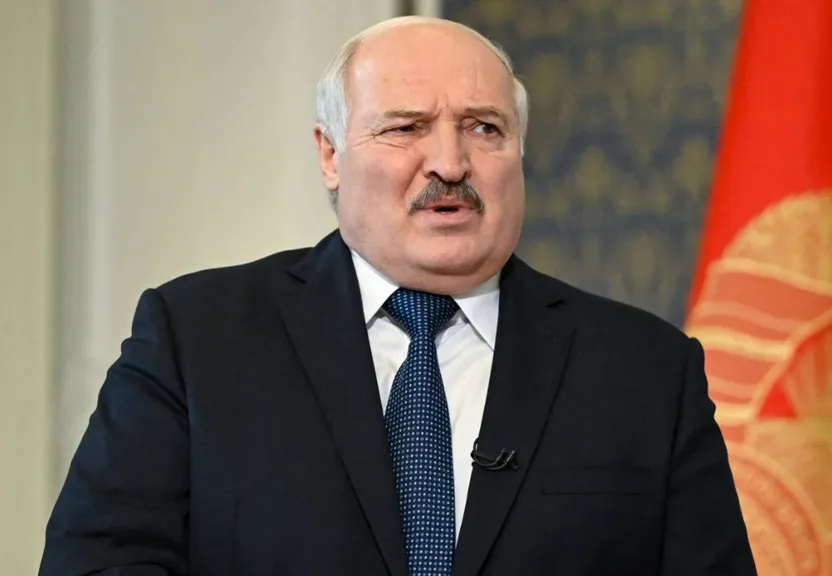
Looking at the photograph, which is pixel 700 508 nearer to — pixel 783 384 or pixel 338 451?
pixel 338 451

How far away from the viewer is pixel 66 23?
121 inches

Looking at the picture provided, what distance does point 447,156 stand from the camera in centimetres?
173

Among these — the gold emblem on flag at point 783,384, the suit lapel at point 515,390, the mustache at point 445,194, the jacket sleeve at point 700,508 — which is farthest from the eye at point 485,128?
the gold emblem on flag at point 783,384

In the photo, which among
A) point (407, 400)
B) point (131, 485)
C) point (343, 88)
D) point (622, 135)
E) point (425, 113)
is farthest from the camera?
point (622, 135)

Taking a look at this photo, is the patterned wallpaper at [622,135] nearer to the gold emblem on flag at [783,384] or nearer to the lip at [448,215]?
the gold emblem on flag at [783,384]

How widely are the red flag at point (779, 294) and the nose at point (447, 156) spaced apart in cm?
104

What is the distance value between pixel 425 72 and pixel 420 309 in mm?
364

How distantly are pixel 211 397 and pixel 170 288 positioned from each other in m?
0.22

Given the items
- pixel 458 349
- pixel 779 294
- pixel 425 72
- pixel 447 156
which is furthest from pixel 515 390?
pixel 779 294

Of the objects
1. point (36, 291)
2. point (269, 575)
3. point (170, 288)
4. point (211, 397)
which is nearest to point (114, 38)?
point (36, 291)

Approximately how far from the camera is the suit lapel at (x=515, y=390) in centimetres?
157

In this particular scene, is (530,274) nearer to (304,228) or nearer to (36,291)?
(304,228)

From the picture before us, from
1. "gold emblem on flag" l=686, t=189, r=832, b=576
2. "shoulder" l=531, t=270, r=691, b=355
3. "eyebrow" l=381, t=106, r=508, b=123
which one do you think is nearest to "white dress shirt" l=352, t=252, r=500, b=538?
"shoulder" l=531, t=270, r=691, b=355

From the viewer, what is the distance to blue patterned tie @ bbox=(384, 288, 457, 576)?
156 cm
